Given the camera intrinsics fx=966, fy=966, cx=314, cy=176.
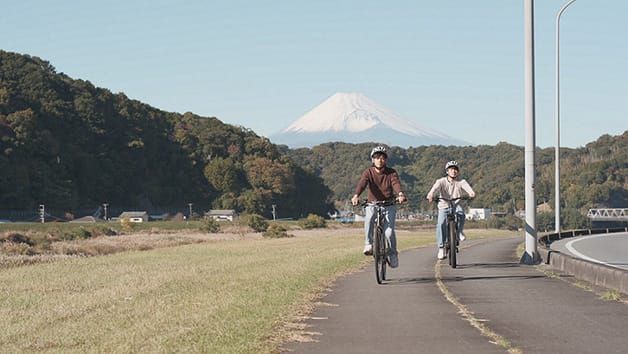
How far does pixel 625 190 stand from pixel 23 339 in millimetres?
144575

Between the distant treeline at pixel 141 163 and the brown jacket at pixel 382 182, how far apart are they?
90.9 metres

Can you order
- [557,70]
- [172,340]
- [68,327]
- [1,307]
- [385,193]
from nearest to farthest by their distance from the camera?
[172,340]
[68,327]
[1,307]
[385,193]
[557,70]

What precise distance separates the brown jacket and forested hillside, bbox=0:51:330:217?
315 ft

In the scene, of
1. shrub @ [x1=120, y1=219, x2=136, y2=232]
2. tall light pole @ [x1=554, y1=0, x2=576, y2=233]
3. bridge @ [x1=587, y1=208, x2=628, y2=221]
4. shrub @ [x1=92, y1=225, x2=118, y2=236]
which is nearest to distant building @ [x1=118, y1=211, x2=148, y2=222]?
shrub @ [x1=120, y1=219, x2=136, y2=232]

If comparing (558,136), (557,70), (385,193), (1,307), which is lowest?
(1,307)

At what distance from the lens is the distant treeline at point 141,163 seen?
110875 mm

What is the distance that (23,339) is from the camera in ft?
31.6

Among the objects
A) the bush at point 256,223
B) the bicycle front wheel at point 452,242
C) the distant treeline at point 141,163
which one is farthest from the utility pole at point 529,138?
the distant treeline at point 141,163

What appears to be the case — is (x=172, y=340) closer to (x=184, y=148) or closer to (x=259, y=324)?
(x=259, y=324)

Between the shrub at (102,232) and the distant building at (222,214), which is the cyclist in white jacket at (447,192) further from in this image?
the distant building at (222,214)

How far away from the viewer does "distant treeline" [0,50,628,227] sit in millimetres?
110875

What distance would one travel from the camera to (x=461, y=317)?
35.8ft

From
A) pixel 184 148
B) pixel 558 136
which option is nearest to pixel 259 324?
pixel 558 136

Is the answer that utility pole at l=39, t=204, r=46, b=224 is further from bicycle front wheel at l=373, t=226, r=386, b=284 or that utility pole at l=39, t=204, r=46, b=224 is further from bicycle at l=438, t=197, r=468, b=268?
bicycle front wheel at l=373, t=226, r=386, b=284
